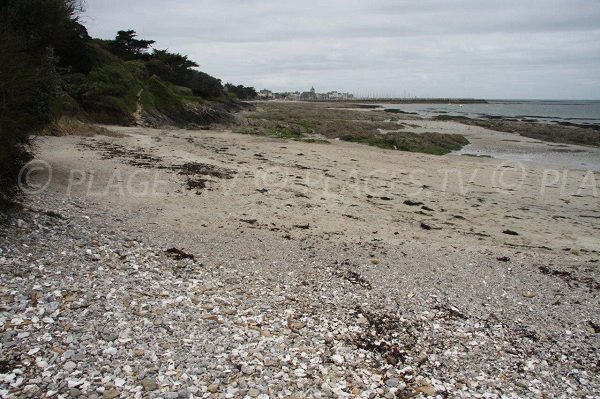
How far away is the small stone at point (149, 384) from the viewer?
450 centimetres

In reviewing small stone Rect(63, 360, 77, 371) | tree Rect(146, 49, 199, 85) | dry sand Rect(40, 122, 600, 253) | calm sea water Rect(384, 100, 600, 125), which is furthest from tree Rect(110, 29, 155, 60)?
calm sea water Rect(384, 100, 600, 125)

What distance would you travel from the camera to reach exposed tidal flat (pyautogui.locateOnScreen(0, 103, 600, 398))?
4.94 meters

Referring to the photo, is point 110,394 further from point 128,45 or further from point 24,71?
point 128,45

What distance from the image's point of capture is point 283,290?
7180mm

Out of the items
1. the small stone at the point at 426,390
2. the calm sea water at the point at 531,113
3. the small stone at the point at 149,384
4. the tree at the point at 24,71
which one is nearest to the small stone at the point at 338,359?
Result: the small stone at the point at 426,390

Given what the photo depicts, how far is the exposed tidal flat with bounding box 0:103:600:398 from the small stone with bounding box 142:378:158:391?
20 millimetres

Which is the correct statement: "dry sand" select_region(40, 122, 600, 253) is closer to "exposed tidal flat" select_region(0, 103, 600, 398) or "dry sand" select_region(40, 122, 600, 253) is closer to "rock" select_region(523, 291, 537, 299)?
"exposed tidal flat" select_region(0, 103, 600, 398)

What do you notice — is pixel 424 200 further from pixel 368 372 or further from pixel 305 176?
pixel 368 372

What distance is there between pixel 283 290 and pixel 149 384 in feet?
9.75

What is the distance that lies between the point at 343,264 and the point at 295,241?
155 cm

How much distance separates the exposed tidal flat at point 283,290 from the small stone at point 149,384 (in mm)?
20

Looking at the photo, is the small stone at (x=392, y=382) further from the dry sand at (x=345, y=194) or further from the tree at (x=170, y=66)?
the tree at (x=170, y=66)

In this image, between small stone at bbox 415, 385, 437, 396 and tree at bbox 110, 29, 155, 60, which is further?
tree at bbox 110, 29, 155, 60

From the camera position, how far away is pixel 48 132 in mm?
17297
